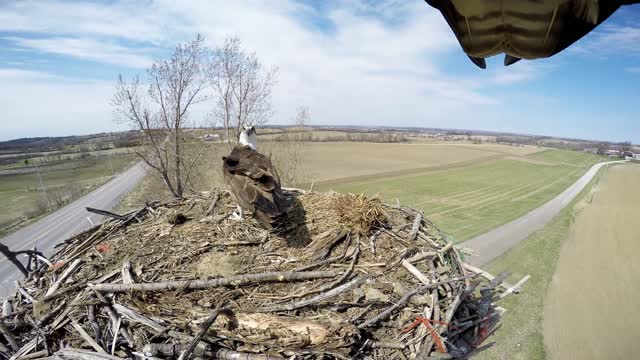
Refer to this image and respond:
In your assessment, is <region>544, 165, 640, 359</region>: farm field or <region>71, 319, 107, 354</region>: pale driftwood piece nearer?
<region>71, 319, 107, 354</region>: pale driftwood piece

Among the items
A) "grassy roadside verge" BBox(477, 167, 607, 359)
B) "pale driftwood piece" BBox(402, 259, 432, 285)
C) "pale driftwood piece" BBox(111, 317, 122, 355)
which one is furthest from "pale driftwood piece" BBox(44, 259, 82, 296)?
"grassy roadside verge" BBox(477, 167, 607, 359)

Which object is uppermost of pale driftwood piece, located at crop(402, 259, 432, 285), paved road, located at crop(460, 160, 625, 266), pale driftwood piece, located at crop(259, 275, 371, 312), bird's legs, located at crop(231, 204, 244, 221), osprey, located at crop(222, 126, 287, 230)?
osprey, located at crop(222, 126, 287, 230)

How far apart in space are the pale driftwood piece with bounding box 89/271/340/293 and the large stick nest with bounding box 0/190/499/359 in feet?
0.04

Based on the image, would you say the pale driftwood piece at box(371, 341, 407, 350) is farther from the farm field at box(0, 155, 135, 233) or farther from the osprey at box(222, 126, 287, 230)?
the farm field at box(0, 155, 135, 233)

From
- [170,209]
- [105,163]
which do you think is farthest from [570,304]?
[105,163]

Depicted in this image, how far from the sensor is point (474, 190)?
35.8 metres

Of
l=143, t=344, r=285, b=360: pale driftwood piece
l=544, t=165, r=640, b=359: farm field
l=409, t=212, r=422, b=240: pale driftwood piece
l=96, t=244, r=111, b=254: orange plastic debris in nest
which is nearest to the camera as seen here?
l=143, t=344, r=285, b=360: pale driftwood piece

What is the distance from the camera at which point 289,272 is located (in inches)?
141

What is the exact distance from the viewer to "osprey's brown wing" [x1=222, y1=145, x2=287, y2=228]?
13.0 feet

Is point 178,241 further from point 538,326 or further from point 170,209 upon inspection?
point 538,326

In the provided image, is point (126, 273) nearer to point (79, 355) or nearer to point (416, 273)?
point (79, 355)

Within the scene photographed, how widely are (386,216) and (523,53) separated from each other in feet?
12.7

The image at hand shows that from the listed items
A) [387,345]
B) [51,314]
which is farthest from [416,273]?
[51,314]

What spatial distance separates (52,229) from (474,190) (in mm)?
36223
